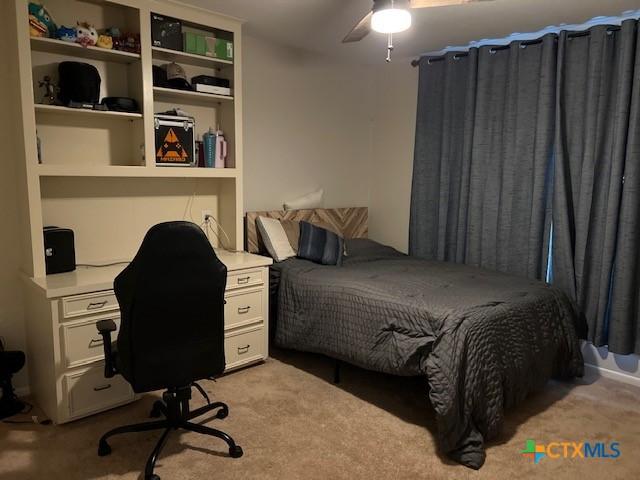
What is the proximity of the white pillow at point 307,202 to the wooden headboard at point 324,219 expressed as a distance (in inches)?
2.0

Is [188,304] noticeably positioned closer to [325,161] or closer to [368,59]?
[325,161]

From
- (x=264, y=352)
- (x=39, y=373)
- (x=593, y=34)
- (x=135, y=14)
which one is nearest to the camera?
(x=39, y=373)

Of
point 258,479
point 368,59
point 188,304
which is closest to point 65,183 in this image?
point 188,304

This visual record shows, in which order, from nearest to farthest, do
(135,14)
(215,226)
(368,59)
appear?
(135,14)
(215,226)
(368,59)

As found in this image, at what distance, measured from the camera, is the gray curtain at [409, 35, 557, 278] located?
3.38m

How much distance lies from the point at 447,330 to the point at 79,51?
253 cm

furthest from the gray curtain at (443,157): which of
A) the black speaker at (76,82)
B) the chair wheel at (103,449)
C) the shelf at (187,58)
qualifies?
the chair wheel at (103,449)

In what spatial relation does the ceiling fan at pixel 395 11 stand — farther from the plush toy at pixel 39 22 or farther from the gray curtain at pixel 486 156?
the plush toy at pixel 39 22

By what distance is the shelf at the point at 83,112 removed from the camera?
255 cm

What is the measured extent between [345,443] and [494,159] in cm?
239

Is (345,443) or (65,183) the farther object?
(65,183)

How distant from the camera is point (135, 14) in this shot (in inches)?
110

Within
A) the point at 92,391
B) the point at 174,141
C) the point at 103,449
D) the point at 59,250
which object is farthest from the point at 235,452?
the point at 174,141

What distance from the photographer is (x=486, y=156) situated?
3.68m
